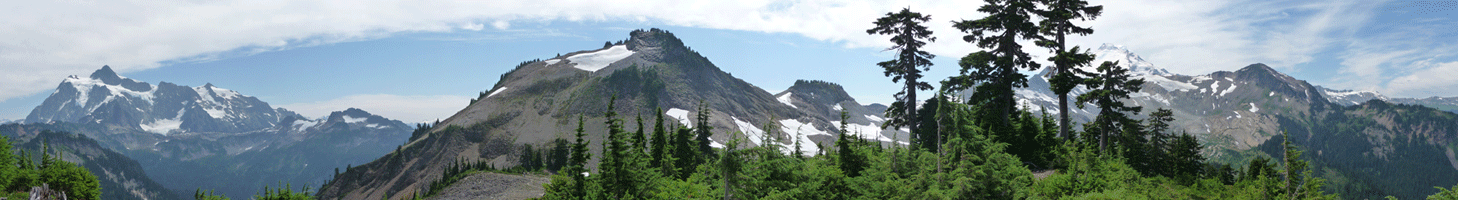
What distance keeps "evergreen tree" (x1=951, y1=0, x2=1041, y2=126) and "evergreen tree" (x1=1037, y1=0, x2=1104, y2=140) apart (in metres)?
0.82

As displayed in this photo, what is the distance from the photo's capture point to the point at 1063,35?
29797 mm

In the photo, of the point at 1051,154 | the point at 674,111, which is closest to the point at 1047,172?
the point at 1051,154

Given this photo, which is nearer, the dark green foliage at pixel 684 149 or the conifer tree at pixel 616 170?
the conifer tree at pixel 616 170

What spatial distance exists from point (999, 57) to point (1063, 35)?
2726mm

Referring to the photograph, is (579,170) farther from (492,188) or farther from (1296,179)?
(492,188)

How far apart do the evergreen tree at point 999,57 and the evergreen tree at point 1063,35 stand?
0.82 metres

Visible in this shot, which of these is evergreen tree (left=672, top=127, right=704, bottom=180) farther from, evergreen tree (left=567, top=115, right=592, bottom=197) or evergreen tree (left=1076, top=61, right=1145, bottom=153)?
evergreen tree (left=1076, top=61, right=1145, bottom=153)

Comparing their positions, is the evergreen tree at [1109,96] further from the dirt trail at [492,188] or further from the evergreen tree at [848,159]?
the dirt trail at [492,188]

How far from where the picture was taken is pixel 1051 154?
29.7m

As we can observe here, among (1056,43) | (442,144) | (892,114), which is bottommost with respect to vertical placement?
(442,144)

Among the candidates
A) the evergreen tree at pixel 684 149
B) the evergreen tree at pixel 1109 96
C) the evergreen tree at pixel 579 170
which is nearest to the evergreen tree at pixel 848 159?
the evergreen tree at pixel 579 170

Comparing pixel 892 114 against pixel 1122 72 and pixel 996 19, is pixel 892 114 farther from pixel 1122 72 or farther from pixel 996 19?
pixel 1122 72

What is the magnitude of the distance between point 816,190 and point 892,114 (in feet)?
58.7

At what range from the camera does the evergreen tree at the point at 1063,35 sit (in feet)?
94.3
